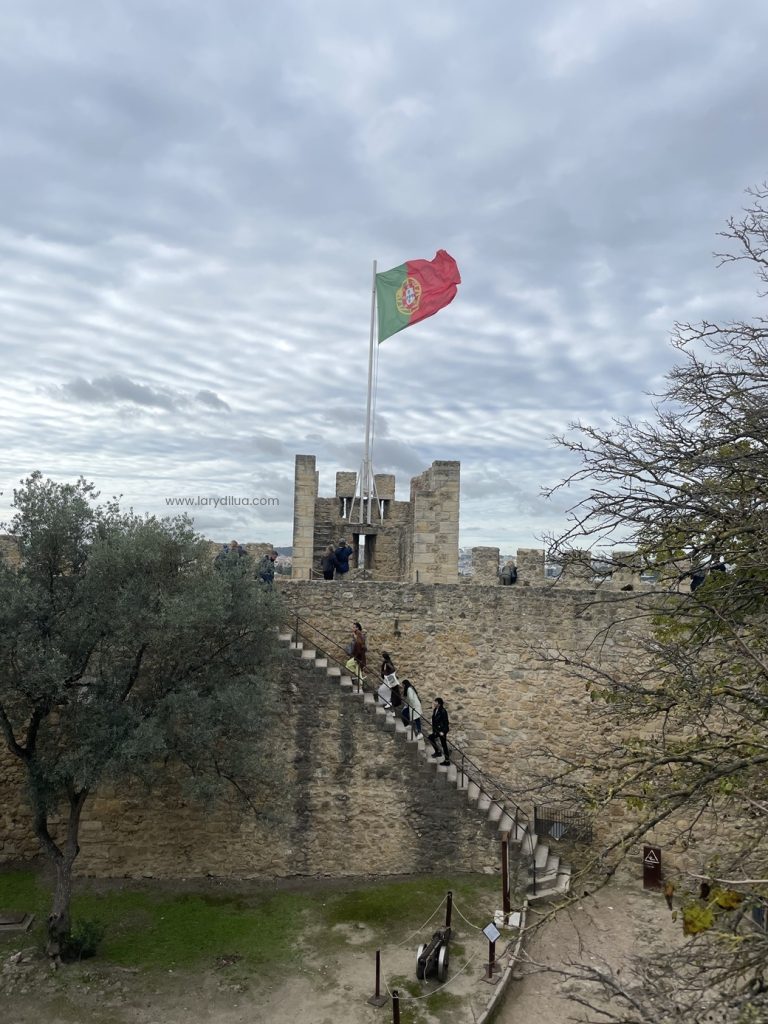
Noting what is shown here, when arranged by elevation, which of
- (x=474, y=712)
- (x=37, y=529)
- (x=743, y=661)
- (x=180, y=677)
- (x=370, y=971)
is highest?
(x=37, y=529)

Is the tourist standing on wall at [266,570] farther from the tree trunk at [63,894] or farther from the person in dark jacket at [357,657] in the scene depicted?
the tree trunk at [63,894]

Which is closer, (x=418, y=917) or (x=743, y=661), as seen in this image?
(x=743, y=661)

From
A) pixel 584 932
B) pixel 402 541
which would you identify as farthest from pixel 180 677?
pixel 402 541

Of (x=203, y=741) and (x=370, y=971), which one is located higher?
(x=203, y=741)

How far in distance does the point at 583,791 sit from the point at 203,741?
6.26 metres

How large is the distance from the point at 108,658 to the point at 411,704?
5.80 m

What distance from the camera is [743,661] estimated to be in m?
7.29

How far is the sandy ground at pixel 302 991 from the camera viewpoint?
9242mm

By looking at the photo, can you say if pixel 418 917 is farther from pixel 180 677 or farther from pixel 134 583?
pixel 134 583

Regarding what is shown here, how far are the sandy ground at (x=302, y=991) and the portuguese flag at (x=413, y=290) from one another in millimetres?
13989

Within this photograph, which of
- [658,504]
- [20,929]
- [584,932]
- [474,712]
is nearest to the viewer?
[658,504]

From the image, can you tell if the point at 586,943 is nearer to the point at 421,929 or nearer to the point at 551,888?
the point at 551,888

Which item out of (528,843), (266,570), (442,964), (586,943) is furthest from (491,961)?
(266,570)

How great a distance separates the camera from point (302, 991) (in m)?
9.84
